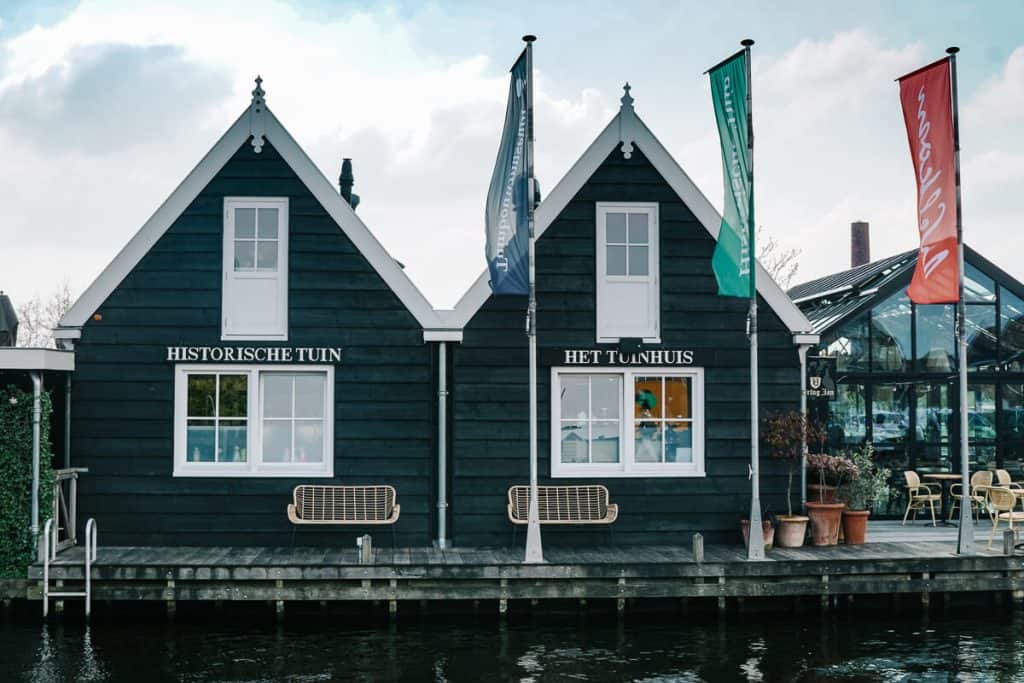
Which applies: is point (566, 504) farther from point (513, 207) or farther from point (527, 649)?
point (513, 207)

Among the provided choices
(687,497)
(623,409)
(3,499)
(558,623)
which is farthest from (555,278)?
(3,499)

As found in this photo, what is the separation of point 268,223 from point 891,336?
9.52 metres

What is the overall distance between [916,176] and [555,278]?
15.7 feet

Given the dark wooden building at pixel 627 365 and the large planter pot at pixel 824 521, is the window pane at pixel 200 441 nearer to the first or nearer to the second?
the dark wooden building at pixel 627 365

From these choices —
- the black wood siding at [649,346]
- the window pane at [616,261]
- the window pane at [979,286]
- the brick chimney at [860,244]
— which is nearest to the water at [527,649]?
the black wood siding at [649,346]

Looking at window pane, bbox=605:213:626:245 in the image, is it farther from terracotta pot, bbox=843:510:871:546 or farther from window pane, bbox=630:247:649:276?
Result: terracotta pot, bbox=843:510:871:546

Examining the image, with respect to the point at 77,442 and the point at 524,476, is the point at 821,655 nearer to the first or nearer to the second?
the point at 524,476

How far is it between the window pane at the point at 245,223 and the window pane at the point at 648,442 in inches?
223

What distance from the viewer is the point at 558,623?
1206 cm

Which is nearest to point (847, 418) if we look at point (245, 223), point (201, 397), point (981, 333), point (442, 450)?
point (981, 333)

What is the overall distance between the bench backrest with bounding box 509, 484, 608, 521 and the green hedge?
559 cm

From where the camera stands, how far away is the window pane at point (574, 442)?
14.1m

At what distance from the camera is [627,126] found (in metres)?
14.1

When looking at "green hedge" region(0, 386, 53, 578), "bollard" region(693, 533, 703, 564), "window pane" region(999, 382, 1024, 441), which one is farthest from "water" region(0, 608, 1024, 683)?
"window pane" region(999, 382, 1024, 441)
